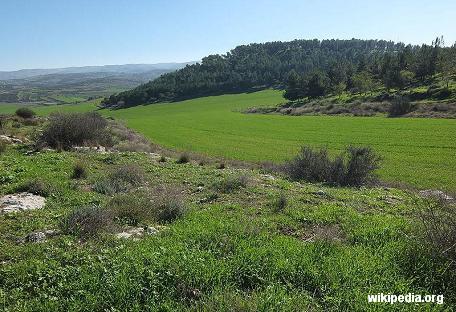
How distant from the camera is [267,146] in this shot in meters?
38.9

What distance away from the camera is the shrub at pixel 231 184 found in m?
13.3

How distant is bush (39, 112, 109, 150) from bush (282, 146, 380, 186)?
48.8 ft

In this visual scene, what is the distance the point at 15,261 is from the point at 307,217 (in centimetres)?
666

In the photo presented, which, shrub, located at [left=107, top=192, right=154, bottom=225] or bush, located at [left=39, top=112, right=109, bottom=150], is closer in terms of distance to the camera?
shrub, located at [left=107, top=192, right=154, bottom=225]

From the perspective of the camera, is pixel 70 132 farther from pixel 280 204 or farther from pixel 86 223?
pixel 280 204

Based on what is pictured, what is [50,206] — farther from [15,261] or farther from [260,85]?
[260,85]

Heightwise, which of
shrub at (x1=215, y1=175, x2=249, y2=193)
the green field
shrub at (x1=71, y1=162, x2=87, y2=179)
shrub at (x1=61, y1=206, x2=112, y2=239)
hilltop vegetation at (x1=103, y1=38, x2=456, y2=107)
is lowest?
the green field

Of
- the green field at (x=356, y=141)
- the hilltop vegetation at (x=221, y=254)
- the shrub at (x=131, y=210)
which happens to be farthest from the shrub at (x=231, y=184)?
the green field at (x=356, y=141)

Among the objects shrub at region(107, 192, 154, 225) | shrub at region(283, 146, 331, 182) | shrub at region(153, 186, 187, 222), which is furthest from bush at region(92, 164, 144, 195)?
shrub at region(283, 146, 331, 182)

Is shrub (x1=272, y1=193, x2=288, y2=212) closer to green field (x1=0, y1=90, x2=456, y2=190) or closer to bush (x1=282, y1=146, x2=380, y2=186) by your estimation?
bush (x1=282, y1=146, x2=380, y2=186)

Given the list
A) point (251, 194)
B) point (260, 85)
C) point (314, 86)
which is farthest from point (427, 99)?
point (260, 85)

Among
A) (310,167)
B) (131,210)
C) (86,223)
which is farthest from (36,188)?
(310,167)

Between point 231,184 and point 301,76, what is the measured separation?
94.7 meters

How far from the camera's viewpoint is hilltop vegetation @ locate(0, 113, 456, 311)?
19.6 feet
